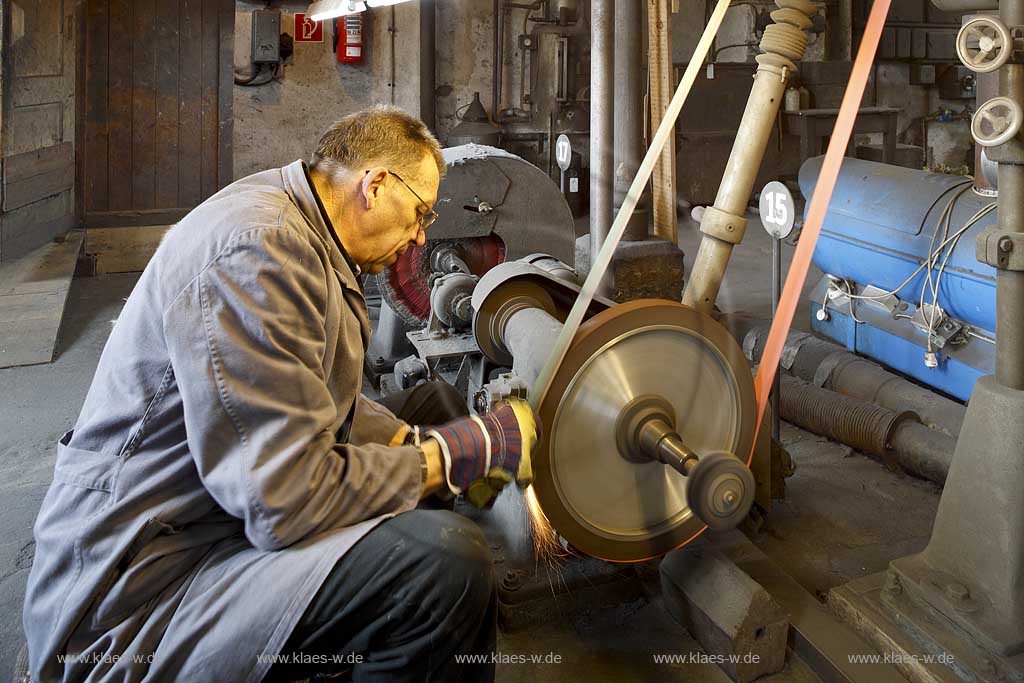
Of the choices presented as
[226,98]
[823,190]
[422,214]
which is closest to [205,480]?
[422,214]

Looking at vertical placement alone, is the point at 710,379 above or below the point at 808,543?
above

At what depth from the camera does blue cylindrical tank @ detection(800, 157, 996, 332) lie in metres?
3.43

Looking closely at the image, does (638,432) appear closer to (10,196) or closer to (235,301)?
(235,301)

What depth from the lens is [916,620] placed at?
6.64ft

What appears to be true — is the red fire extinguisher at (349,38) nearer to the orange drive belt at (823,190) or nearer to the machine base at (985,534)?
the orange drive belt at (823,190)

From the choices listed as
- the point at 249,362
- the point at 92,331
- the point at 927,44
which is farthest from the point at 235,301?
the point at 927,44

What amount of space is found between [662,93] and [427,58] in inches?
194

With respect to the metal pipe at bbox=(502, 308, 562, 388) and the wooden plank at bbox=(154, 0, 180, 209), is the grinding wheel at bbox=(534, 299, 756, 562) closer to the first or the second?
the metal pipe at bbox=(502, 308, 562, 388)

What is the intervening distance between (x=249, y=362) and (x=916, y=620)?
5.59 ft

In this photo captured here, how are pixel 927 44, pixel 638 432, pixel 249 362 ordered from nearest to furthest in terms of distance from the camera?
pixel 249 362
pixel 638 432
pixel 927 44

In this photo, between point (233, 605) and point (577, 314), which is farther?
point (577, 314)

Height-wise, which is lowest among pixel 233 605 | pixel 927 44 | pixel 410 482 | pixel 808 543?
pixel 808 543

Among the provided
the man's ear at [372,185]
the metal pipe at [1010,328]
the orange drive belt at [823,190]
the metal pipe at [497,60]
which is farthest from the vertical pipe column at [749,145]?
the metal pipe at [497,60]

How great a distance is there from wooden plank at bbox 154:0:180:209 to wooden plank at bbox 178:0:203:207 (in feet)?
0.16
